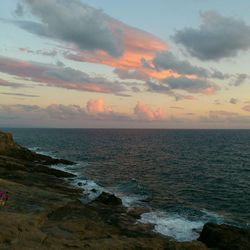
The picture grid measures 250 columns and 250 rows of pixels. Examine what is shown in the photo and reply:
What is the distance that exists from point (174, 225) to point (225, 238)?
31.1ft

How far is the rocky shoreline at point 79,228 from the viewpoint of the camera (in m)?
23.3

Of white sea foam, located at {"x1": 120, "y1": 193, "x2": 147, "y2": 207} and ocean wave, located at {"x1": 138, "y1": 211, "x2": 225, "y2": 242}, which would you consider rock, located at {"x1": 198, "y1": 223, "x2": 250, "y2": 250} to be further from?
white sea foam, located at {"x1": 120, "y1": 193, "x2": 147, "y2": 207}

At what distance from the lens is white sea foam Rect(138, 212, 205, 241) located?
108 feet

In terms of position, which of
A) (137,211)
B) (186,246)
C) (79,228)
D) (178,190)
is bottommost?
(137,211)

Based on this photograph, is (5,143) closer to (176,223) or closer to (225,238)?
(176,223)

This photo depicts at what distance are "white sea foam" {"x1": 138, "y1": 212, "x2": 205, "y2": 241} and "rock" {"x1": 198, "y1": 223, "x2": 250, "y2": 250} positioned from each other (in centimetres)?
374

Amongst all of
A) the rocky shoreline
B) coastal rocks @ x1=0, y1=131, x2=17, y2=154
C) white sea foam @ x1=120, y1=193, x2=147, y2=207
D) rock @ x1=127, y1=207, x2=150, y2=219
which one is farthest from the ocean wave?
coastal rocks @ x1=0, y1=131, x2=17, y2=154

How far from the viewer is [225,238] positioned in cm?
2755

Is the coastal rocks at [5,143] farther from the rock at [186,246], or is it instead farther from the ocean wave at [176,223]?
the rock at [186,246]

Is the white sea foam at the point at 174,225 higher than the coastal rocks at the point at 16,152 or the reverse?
the reverse

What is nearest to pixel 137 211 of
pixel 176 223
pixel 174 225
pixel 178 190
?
pixel 176 223

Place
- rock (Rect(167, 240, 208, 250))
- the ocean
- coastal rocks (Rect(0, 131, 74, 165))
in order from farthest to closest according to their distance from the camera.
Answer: coastal rocks (Rect(0, 131, 74, 165))
the ocean
rock (Rect(167, 240, 208, 250))

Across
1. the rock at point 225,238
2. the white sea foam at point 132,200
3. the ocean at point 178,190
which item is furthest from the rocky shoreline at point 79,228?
Answer: the ocean at point 178,190

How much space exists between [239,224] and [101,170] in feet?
142
